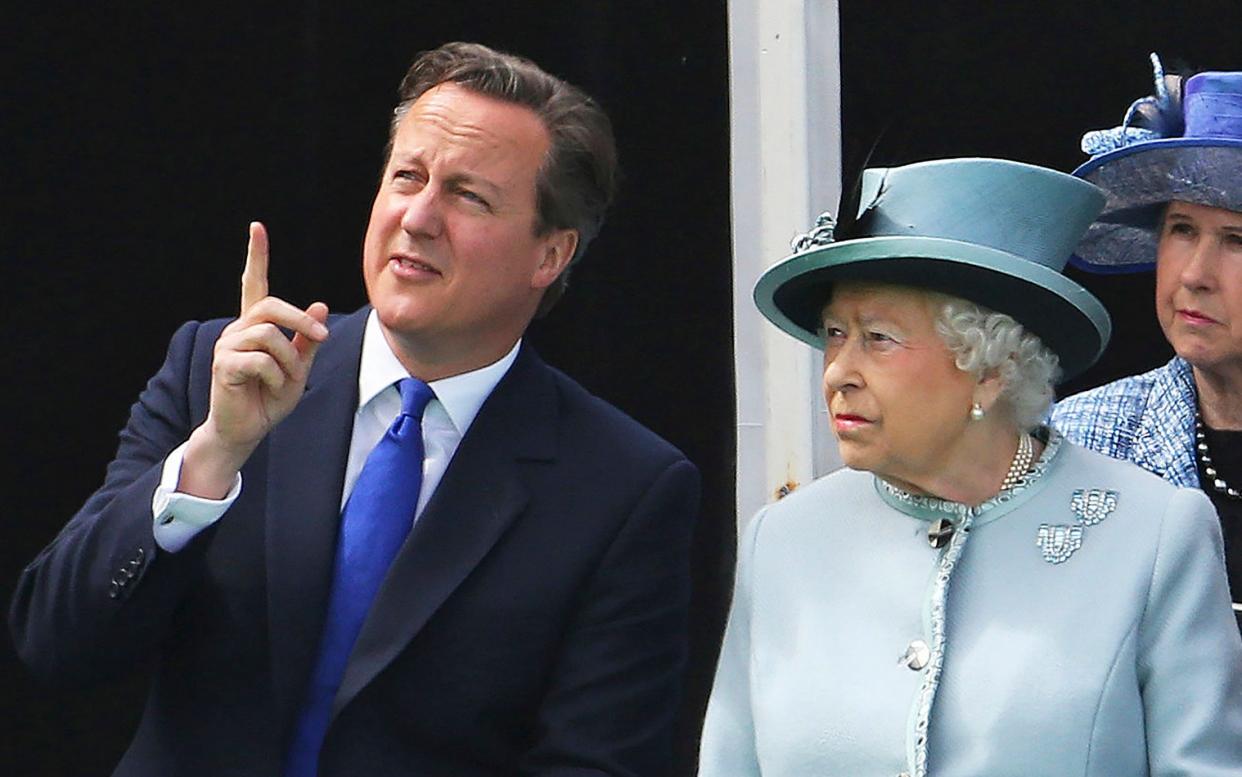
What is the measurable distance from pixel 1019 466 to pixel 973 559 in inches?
6.0

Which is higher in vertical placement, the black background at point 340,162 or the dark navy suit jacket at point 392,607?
the black background at point 340,162

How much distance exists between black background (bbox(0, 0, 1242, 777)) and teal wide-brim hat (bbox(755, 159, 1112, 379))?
89cm

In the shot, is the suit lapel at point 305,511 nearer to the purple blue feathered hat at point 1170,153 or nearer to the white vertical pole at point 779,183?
the white vertical pole at point 779,183

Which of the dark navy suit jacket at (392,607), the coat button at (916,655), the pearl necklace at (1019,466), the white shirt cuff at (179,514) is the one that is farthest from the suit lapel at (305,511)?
the pearl necklace at (1019,466)

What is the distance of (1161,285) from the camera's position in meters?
3.35

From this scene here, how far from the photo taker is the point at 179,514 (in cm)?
306

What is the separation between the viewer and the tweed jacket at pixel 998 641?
2.80 m

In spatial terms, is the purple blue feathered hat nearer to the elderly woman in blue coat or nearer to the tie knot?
the elderly woman in blue coat

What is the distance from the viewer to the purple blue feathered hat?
3.26 meters

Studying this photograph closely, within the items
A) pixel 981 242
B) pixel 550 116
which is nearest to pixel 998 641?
pixel 981 242

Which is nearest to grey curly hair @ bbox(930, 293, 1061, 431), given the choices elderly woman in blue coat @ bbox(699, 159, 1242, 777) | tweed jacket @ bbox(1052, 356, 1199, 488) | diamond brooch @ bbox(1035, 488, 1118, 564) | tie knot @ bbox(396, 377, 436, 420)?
elderly woman in blue coat @ bbox(699, 159, 1242, 777)

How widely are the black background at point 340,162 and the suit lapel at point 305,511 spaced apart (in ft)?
2.35

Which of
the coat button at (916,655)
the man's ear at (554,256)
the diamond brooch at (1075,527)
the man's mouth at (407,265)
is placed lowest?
the coat button at (916,655)

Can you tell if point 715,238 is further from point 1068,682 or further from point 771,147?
point 1068,682
